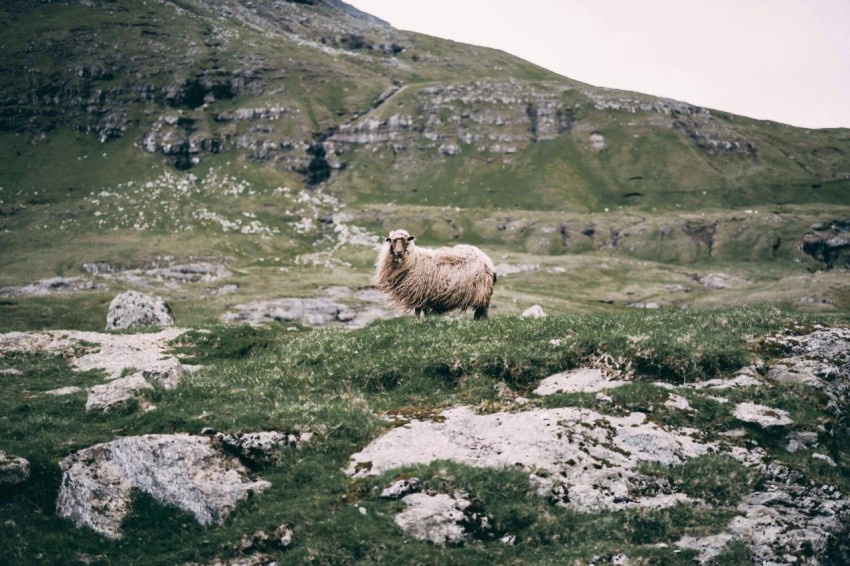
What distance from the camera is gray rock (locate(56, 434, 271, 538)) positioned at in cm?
1418

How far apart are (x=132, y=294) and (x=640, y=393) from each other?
46.0 m

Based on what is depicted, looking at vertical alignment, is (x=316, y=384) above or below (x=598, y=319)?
below

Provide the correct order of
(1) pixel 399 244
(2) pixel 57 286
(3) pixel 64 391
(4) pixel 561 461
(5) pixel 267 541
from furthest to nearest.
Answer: (2) pixel 57 286, (1) pixel 399 244, (3) pixel 64 391, (4) pixel 561 461, (5) pixel 267 541

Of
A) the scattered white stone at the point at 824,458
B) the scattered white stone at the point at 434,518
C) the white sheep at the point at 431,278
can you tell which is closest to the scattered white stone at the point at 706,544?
the scattered white stone at the point at 824,458

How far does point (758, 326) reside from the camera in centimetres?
2122

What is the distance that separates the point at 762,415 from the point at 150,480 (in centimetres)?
1503

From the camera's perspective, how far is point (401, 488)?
45.9 ft

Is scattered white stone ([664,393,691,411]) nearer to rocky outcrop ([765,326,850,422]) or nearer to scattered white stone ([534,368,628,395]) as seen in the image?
scattered white stone ([534,368,628,395])

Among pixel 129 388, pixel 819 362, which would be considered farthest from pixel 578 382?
pixel 129 388

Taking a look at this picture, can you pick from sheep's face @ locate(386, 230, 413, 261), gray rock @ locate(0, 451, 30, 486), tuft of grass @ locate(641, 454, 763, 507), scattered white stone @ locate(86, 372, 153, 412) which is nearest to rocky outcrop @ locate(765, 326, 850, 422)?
tuft of grass @ locate(641, 454, 763, 507)

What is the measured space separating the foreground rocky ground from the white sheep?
28.6 feet

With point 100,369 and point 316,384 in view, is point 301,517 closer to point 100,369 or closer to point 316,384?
point 316,384

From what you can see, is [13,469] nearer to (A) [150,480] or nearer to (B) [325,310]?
(A) [150,480]

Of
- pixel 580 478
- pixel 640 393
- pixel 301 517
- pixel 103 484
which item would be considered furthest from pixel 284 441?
pixel 640 393
